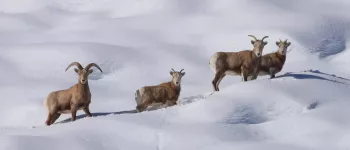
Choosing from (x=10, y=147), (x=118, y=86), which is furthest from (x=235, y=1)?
(x=10, y=147)

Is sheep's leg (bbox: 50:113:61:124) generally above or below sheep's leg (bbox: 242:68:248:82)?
below

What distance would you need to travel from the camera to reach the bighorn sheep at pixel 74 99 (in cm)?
1994

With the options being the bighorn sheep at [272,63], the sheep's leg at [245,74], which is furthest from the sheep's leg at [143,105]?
the bighorn sheep at [272,63]

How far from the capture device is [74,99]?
20.0 m

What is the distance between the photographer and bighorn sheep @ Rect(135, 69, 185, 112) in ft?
68.5

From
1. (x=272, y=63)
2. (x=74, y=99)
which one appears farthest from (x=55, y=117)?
(x=272, y=63)

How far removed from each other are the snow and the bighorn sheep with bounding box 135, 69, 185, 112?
392mm

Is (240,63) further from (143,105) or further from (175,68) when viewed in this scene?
(175,68)

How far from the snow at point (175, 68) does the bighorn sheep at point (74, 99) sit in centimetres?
42

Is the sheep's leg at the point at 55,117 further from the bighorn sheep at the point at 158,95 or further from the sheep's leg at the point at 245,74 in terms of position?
the sheep's leg at the point at 245,74

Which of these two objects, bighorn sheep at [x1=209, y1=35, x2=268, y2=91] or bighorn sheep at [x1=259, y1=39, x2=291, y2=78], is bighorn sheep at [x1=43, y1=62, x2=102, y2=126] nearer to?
bighorn sheep at [x1=209, y1=35, x2=268, y2=91]

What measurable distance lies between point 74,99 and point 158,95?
2458 mm

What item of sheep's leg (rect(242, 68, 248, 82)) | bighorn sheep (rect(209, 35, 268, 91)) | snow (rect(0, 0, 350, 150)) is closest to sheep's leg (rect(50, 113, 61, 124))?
snow (rect(0, 0, 350, 150))

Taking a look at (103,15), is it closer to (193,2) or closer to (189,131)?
(193,2)
